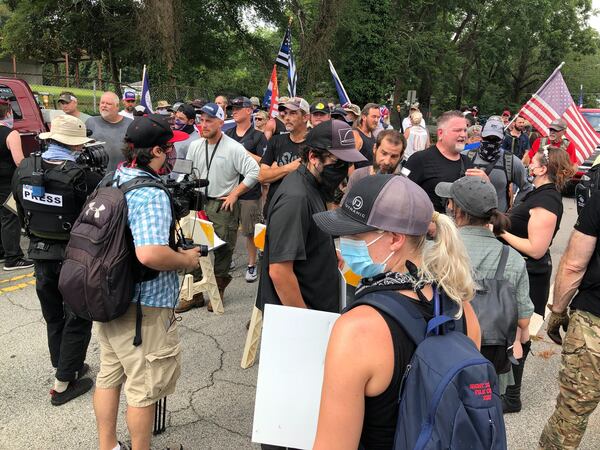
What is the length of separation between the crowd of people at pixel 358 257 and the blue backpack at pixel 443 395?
0.04m

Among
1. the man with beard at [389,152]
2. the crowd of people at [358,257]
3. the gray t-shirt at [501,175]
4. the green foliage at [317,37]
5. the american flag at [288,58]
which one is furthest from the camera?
the green foliage at [317,37]

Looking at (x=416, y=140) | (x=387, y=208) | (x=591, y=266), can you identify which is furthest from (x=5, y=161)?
(x=416, y=140)

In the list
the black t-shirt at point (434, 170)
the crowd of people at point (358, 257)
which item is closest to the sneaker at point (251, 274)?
the crowd of people at point (358, 257)

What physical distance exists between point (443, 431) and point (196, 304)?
14.4ft

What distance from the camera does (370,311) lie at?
4.20 ft

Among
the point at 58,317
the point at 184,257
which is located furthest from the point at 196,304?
the point at 184,257

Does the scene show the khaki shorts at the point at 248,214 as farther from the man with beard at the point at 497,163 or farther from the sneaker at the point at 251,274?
the man with beard at the point at 497,163

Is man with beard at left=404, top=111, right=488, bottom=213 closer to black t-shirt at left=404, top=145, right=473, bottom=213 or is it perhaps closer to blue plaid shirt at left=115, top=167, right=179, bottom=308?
black t-shirt at left=404, top=145, right=473, bottom=213

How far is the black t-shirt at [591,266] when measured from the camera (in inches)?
101

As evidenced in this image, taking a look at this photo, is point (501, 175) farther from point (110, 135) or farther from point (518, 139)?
point (518, 139)

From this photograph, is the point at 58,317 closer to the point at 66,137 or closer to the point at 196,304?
the point at 66,137

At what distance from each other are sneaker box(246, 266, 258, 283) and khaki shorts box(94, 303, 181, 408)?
3523mm

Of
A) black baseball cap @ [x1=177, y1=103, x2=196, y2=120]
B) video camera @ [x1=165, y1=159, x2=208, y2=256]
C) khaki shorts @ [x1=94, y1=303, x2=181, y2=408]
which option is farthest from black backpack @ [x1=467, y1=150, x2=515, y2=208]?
black baseball cap @ [x1=177, y1=103, x2=196, y2=120]

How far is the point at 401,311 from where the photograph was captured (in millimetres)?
1284
